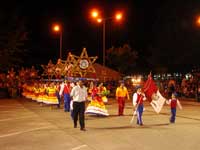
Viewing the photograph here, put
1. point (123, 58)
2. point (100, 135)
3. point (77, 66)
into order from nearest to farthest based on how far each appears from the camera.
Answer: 1. point (100, 135)
2. point (77, 66)
3. point (123, 58)

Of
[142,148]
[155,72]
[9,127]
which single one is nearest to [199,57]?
[155,72]

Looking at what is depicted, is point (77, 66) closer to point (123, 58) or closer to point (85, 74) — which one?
point (85, 74)

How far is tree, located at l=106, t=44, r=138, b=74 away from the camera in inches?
2069

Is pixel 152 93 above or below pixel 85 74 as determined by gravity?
below

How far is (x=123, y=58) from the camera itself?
172 feet

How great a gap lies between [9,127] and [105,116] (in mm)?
5220

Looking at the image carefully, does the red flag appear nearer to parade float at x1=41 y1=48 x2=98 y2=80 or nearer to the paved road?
the paved road

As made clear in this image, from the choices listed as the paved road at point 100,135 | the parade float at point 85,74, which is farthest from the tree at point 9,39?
the paved road at point 100,135

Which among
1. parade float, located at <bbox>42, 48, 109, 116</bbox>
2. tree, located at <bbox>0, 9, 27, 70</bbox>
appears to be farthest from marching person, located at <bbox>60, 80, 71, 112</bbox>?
tree, located at <bbox>0, 9, 27, 70</bbox>

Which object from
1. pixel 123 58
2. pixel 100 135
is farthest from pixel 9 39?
pixel 100 135

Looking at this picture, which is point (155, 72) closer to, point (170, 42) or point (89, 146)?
point (170, 42)

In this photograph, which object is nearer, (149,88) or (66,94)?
(149,88)

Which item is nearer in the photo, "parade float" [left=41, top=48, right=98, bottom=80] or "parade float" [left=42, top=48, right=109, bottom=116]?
"parade float" [left=42, top=48, right=109, bottom=116]

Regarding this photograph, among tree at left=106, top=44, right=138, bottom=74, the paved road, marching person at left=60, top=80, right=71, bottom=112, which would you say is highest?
tree at left=106, top=44, right=138, bottom=74
